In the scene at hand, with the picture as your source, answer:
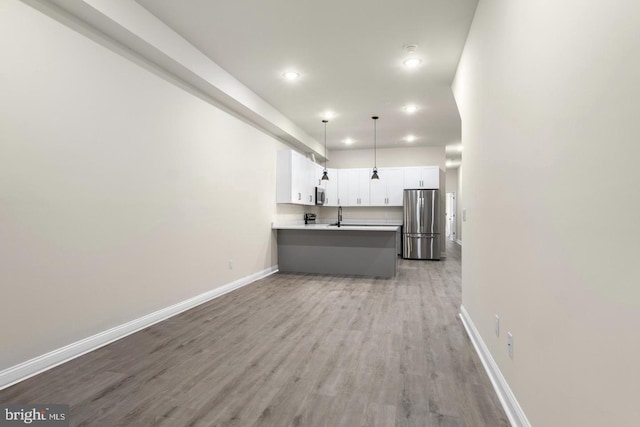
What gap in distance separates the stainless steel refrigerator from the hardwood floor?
429 centimetres

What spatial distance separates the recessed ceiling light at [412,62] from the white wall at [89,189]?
252 centimetres

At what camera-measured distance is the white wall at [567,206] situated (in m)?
0.92

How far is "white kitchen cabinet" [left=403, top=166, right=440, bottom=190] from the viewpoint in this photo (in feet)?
27.4

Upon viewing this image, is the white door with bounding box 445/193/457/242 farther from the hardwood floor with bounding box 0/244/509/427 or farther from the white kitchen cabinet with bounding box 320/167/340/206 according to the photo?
the hardwood floor with bounding box 0/244/509/427

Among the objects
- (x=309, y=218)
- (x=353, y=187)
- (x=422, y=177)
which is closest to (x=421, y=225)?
(x=422, y=177)

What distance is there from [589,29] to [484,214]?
1.71m

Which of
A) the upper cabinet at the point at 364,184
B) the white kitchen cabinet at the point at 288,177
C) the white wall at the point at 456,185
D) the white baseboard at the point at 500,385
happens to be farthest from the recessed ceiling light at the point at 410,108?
the white wall at the point at 456,185

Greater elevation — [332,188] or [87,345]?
[332,188]

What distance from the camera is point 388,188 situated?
8695 mm

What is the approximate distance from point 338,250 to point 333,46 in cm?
346

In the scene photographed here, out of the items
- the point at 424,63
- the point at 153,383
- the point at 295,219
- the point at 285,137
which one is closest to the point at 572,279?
the point at 153,383

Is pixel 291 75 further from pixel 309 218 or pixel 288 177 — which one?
pixel 309 218

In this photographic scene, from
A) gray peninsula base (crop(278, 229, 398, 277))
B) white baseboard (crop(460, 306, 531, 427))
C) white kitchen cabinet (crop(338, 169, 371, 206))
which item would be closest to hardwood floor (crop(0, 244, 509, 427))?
white baseboard (crop(460, 306, 531, 427))

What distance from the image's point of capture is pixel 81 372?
7.87 ft
